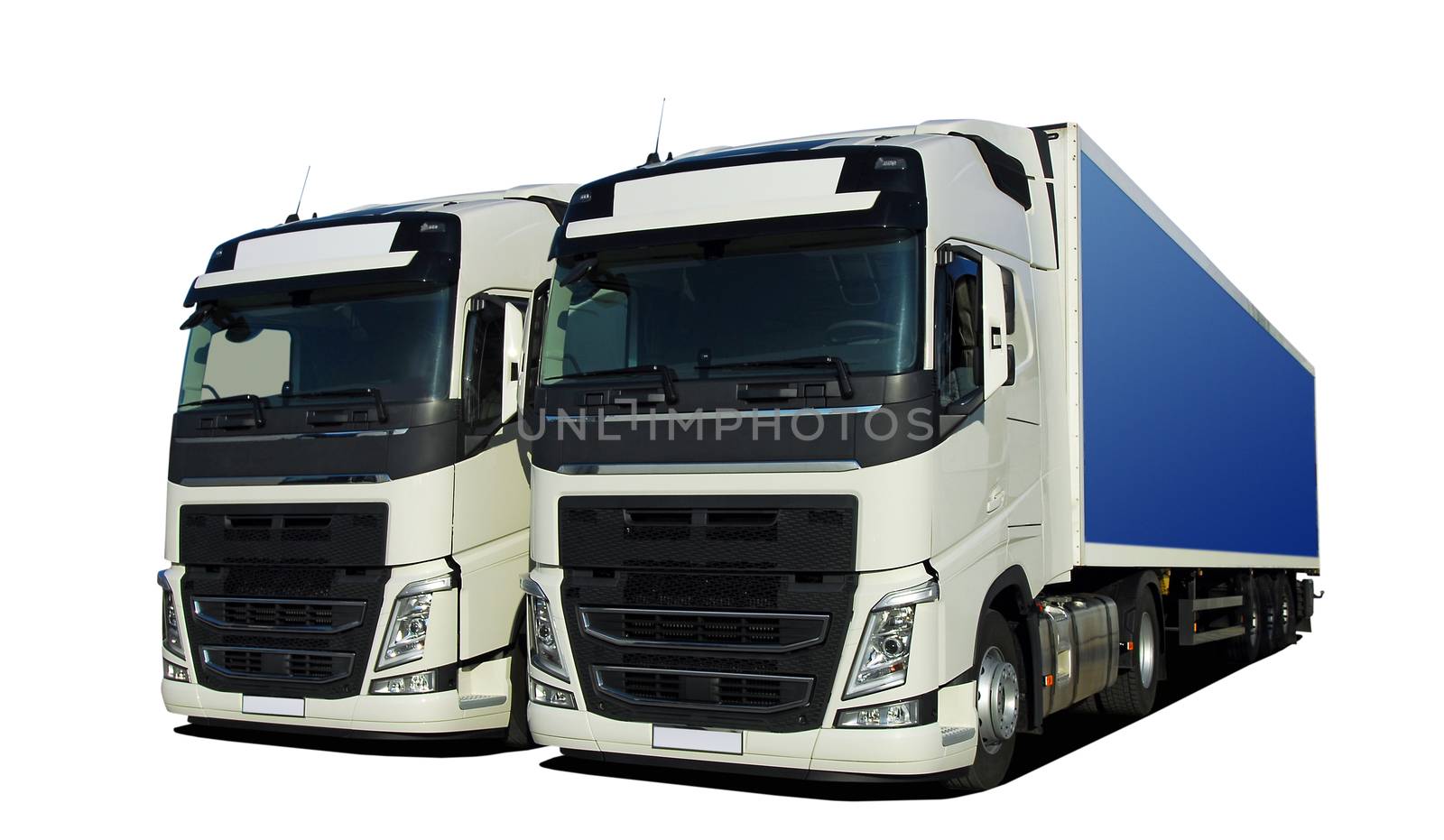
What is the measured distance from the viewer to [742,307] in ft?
23.6

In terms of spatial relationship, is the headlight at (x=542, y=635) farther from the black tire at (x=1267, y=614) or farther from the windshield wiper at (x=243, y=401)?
the black tire at (x=1267, y=614)

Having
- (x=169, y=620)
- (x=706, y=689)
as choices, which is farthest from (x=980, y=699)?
(x=169, y=620)

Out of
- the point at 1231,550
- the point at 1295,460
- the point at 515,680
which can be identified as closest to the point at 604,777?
the point at 515,680

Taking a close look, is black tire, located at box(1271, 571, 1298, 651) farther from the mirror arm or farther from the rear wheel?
the mirror arm

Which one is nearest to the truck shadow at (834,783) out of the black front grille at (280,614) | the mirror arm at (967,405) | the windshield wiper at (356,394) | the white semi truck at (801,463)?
the white semi truck at (801,463)

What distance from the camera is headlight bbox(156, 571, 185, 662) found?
912cm

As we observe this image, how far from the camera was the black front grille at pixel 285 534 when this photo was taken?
8523 mm

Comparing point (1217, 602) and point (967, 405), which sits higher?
point (967, 405)

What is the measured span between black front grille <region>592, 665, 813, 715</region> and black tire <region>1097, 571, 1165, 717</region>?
470cm

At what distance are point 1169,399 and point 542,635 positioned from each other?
5.95m

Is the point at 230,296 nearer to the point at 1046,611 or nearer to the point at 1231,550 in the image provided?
the point at 1046,611

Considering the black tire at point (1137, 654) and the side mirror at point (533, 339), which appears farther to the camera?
the black tire at point (1137, 654)

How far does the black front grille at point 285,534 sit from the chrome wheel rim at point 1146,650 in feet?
20.8

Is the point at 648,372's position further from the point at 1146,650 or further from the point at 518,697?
the point at 1146,650
